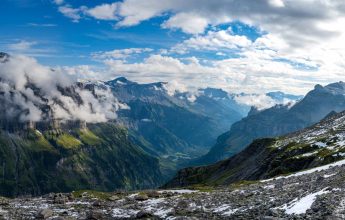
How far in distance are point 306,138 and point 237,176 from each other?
3231cm

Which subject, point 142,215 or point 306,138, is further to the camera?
point 306,138

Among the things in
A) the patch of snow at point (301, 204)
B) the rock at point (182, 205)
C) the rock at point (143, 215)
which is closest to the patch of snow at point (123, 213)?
the rock at point (143, 215)

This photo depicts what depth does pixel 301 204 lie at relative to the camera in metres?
41.3

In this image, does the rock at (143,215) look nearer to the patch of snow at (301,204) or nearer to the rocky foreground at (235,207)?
the rocky foreground at (235,207)

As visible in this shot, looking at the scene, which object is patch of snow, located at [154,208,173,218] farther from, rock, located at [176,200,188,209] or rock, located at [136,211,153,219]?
rock, located at [176,200,188,209]

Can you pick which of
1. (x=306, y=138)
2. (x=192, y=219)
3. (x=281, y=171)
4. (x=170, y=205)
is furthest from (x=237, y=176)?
(x=192, y=219)

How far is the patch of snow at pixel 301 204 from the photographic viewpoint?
39.3 m

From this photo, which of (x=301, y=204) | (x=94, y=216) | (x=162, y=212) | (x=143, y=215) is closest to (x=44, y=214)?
(x=94, y=216)

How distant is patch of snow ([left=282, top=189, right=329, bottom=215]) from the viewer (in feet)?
129

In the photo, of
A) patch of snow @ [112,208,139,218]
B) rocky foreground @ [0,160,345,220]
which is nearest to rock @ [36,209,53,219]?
rocky foreground @ [0,160,345,220]

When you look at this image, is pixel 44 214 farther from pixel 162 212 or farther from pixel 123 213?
pixel 162 212

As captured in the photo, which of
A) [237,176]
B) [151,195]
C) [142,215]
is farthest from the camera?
[237,176]

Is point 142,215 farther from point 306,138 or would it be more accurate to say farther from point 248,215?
point 306,138

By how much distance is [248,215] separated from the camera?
139 feet
